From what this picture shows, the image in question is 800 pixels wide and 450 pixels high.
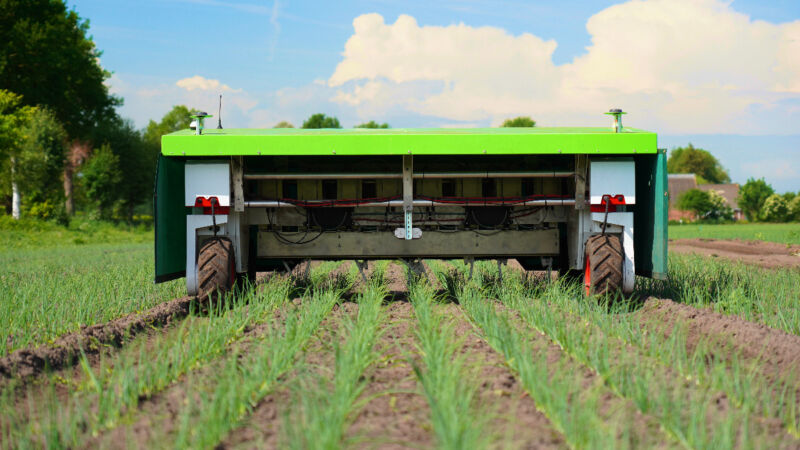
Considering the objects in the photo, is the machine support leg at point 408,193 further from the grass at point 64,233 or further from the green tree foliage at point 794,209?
the green tree foliage at point 794,209

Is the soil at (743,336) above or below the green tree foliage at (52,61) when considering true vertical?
below

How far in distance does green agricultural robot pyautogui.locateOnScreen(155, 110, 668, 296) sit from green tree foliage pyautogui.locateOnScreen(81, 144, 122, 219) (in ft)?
121

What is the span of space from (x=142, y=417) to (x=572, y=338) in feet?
8.52

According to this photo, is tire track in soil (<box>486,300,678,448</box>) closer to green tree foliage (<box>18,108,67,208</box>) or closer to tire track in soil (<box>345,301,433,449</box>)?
tire track in soil (<box>345,301,433,449</box>)

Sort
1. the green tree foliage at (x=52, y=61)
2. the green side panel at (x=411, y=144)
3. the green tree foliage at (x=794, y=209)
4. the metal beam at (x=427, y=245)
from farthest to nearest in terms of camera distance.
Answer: the green tree foliage at (x=794, y=209) → the green tree foliage at (x=52, y=61) → the metal beam at (x=427, y=245) → the green side panel at (x=411, y=144)

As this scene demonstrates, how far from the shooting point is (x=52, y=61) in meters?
37.2

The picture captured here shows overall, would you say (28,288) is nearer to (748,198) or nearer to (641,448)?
(641,448)

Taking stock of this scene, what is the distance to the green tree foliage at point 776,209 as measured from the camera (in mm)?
55562

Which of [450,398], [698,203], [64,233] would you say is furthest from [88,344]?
[698,203]

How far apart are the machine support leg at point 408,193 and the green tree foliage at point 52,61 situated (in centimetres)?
3449

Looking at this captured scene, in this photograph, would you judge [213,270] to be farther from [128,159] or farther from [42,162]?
[128,159]

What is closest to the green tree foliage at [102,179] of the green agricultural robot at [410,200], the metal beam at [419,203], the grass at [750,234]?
the grass at [750,234]

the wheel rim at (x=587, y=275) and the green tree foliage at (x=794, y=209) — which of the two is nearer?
the wheel rim at (x=587, y=275)

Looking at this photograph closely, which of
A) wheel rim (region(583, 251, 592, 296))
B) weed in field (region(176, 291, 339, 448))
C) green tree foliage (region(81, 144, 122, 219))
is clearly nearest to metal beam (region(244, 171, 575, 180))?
wheel rim (region(583, 251, 592, 296))
